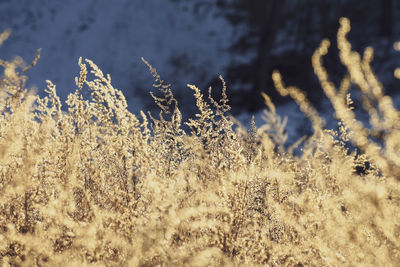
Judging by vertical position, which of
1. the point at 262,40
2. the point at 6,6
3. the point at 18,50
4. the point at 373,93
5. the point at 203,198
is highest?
the point at 6,6

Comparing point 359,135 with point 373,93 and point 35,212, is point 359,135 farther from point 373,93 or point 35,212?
point 35,212

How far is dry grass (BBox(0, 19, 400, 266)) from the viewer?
1.36 metres

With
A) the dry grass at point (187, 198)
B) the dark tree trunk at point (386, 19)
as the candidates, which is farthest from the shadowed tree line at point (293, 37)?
the dry grass at point (187, 198)

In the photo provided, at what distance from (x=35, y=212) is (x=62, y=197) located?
46 cm

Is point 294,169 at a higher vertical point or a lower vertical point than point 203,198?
higher

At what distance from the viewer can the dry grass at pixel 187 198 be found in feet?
4.45

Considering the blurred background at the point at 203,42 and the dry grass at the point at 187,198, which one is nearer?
the dry grass at the point at 187,198

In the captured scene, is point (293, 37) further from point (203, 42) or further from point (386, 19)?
point (203, 42)

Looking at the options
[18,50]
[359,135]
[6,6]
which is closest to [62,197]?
[359,135]

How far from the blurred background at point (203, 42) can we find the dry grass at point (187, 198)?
664cm

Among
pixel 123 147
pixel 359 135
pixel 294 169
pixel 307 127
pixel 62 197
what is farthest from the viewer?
pixel 307 127

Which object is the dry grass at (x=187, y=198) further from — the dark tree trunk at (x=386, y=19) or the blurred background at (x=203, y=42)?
the dark tree trunk at (x=386, y=19)

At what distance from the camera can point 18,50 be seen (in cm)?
1199

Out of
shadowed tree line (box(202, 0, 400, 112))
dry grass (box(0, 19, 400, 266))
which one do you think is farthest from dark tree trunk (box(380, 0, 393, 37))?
dry grass (box(0, 19, 400, 266))
